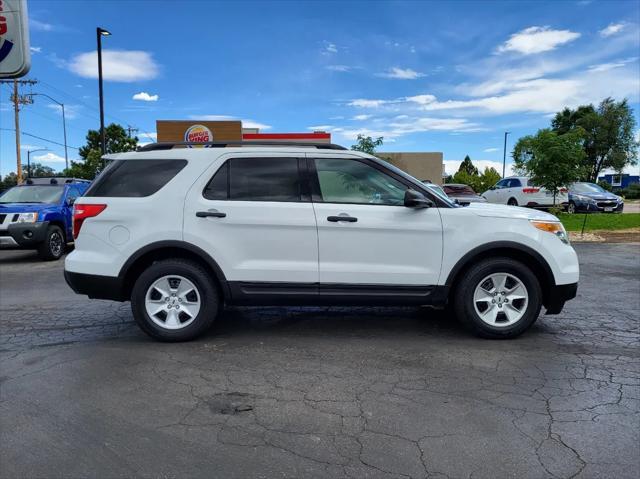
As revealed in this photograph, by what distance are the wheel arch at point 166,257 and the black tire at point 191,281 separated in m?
0.07


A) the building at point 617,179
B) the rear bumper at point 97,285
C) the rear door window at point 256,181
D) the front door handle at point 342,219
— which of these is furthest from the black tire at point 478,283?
the building at point 617,179

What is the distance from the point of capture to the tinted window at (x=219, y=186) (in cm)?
489

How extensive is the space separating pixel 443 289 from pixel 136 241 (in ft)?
9.89

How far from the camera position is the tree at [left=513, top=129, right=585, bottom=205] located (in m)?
17.3

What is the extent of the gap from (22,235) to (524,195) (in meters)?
19.3

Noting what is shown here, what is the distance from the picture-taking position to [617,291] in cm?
726

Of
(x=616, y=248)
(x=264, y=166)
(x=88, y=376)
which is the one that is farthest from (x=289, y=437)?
(x=616, y=248)

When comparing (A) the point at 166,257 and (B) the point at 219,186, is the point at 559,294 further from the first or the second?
(A) the point at 166,257

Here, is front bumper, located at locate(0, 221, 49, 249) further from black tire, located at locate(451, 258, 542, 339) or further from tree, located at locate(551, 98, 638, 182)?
tree, located at locate(551, 98, 638, 182)

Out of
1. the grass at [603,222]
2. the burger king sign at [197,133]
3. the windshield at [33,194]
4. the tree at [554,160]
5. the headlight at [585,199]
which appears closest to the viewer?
the windshield at [33,194]

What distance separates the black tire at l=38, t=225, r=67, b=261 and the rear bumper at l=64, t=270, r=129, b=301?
22.0ft

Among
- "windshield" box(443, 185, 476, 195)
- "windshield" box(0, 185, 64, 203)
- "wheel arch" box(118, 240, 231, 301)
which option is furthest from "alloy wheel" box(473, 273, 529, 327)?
"windshield" box(443, 185, 476, 195)

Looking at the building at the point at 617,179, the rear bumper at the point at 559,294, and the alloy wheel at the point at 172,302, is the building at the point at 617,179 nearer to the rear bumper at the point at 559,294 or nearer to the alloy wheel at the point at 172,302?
the rear bumper at the point at 559,294

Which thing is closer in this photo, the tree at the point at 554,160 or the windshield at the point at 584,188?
the tree at the point at 554,160
